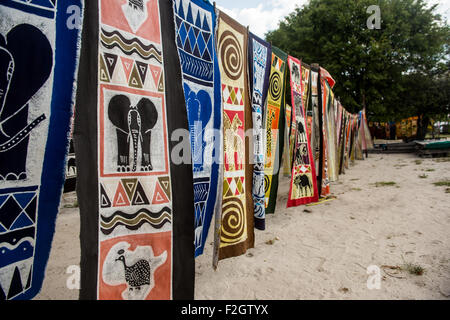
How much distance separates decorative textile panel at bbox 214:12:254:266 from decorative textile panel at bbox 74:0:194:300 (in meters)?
0.56

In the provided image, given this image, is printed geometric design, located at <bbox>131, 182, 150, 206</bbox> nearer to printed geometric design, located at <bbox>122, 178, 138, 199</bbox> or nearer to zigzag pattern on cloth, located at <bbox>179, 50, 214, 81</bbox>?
printed geometric design, located at <bbox>122, 178, 138, 199</bbox>

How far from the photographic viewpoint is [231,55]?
209cm

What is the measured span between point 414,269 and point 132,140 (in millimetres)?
2214

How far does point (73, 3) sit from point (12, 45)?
0.31 metres

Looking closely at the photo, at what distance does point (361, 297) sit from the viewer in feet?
5.70

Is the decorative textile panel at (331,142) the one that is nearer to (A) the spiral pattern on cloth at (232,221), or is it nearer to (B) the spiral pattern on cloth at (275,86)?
(B) the spiral pattern on cloth at (275,86)

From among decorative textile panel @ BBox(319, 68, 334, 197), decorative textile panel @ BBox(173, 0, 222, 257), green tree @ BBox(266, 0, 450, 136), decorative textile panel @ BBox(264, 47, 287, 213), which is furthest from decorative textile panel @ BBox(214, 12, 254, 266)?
green tree @ BBox(266, 0, 450, 136)

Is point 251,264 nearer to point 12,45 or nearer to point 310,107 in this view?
point 12,45

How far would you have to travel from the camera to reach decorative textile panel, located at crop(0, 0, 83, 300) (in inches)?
38.6

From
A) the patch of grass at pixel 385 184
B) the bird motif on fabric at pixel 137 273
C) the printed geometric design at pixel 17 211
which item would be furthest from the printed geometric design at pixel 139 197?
the patch of grass at pixel 385 184

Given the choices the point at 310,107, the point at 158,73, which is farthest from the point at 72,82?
the point at 310,107

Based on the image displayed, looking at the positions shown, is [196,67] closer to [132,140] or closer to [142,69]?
[142,69]

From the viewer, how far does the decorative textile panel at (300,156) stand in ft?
11.1

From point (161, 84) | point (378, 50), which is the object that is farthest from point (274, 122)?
point (378, 50)
